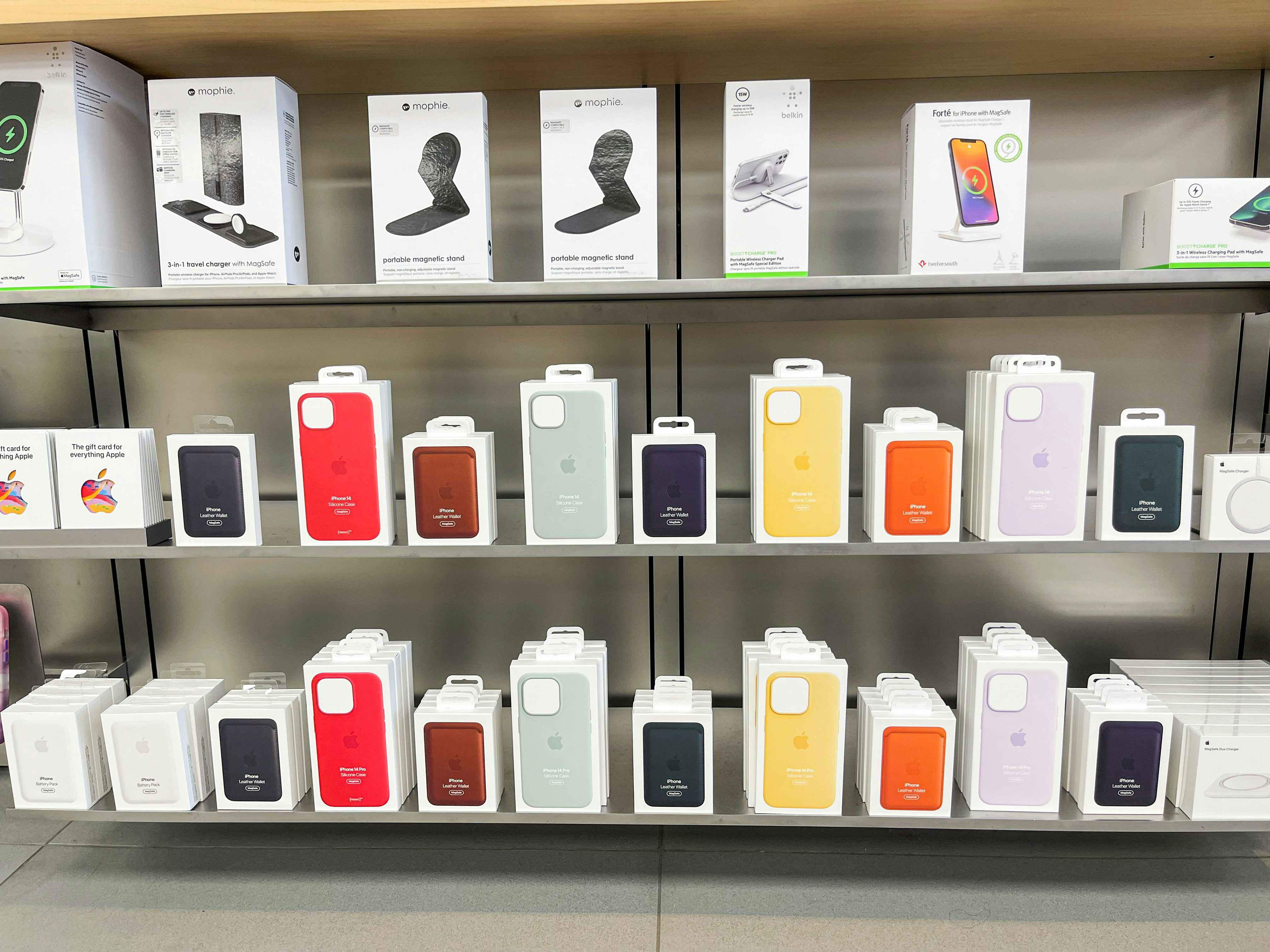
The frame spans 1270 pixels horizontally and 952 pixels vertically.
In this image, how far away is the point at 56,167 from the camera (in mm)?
1533

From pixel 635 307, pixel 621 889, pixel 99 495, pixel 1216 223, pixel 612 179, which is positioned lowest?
pixel 621 889

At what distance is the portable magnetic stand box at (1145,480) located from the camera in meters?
1.52

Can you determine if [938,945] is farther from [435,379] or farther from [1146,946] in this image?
[435,379]

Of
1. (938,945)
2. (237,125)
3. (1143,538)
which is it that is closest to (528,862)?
(938,945)

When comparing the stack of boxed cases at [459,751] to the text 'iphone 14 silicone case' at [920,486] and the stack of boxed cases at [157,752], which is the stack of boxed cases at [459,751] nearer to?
the stack of boxed cases at [157,752]

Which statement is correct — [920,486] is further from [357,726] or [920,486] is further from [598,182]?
[357,726]

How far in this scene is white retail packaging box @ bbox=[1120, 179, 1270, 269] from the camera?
1.49 meters

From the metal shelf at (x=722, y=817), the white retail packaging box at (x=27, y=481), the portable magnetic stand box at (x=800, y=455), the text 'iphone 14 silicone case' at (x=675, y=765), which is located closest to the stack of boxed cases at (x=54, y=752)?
the metal shelf at (x=722, y=817)

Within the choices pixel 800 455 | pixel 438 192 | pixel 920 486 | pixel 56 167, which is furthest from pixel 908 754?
pixel 56 167

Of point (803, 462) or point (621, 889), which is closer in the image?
point (803, 462)

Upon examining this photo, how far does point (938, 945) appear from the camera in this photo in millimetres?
1526

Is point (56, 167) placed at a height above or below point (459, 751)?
above

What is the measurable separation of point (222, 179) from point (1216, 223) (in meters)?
1.93

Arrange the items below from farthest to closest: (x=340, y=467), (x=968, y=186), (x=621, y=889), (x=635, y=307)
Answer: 1. (x=635, y=307)
2. (x=621, y=889)
3. (x=340, y=467)
4. (x=968, y=186)
